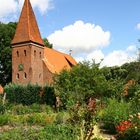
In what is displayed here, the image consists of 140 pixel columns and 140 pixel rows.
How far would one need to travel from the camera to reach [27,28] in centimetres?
5788

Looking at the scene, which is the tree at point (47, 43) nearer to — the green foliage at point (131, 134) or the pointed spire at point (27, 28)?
the pointed spire at point (27, 28)

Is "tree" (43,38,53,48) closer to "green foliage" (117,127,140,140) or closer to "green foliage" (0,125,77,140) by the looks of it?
"green foliage" (0,125,77,140)

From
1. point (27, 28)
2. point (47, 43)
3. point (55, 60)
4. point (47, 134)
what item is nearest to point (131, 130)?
point (47, 134)

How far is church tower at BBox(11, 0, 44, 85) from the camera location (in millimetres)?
57375

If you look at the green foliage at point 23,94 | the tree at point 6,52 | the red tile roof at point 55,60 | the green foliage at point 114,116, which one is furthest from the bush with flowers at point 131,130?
the tree at point 6,52

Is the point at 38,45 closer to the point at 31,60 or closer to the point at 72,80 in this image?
the point at 31,60

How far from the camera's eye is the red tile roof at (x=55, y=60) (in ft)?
197

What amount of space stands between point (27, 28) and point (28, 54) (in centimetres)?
376

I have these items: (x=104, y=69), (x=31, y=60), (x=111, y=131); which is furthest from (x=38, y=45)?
(x=111, y=131)

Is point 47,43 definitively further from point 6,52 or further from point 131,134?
point 131,134

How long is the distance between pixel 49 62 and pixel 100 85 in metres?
28.8

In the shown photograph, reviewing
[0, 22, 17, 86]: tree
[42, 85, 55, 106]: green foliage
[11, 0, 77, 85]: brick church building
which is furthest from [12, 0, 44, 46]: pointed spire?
[42, 85, 55, 106]: green foliage

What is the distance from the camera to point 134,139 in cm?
1328

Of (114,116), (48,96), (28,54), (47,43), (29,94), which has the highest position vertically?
(47,43)
